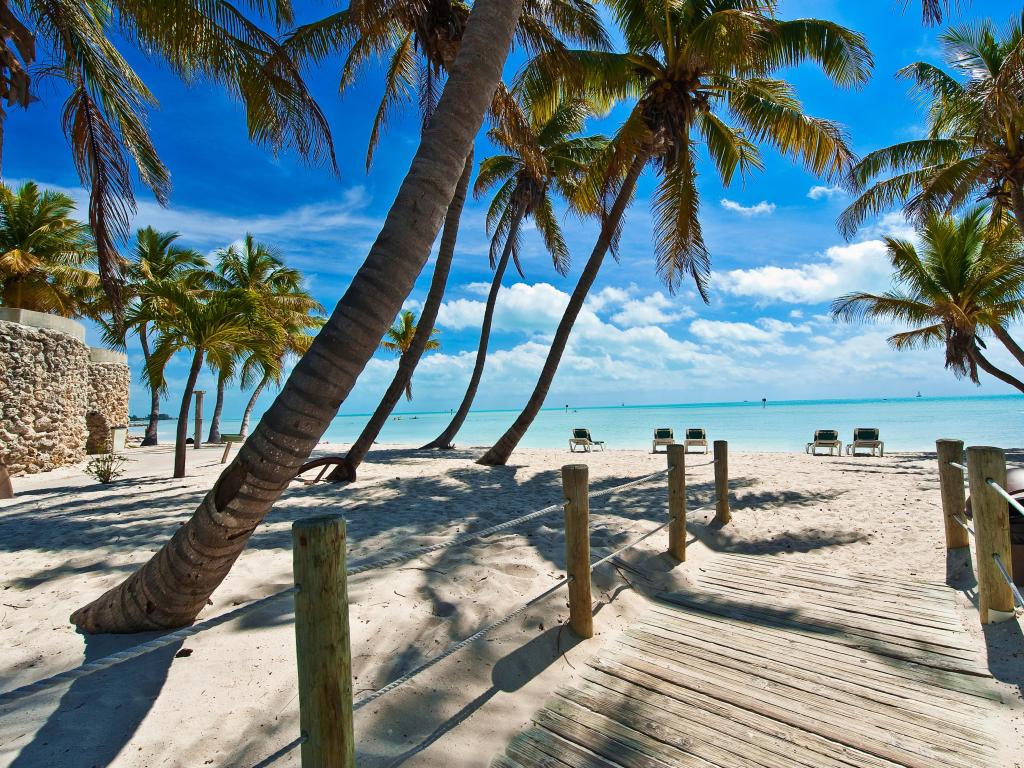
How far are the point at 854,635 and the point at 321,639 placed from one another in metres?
3.29

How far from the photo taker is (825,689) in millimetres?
2748

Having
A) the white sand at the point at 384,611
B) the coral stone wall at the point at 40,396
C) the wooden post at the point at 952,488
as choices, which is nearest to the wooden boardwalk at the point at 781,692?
the white sand at the point at 384,611

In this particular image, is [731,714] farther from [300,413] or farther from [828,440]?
[828,440]

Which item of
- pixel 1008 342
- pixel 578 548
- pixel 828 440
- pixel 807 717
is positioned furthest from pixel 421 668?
pixel 1008 342

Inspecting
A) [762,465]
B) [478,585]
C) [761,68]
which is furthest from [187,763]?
[761,68]

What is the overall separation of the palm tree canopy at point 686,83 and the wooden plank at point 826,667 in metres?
7.90

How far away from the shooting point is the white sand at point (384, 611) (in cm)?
220

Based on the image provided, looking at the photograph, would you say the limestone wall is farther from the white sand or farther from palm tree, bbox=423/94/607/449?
palm tree, bbox=423/94/607/449

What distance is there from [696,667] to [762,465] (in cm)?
857

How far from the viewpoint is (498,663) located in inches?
116

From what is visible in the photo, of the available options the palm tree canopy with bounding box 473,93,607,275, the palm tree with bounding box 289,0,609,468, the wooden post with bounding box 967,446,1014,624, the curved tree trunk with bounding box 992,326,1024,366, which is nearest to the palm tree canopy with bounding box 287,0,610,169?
the palm tree with bounding box 289,0,609,468

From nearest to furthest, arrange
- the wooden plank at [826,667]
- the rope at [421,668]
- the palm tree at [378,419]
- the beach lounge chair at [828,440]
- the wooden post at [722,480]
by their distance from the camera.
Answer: the rope at [421,668] → the wooden plank at [826,667] → the wooden post at [722,480] → the palm tree at [378,419] → the beach lounge chair at [828,440]

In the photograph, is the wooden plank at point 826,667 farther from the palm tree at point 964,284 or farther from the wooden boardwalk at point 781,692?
the palm tree at point 964,284

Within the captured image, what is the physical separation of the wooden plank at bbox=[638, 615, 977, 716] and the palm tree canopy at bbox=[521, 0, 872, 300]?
7897 millimetres
